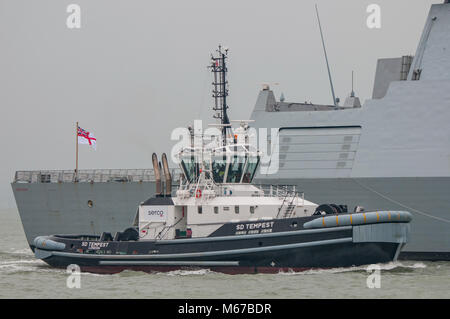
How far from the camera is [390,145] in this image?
3384cm

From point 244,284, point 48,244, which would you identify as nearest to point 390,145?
point 244,284

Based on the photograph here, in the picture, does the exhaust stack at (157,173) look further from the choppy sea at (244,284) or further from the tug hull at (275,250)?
the choppy sea at (244,284)

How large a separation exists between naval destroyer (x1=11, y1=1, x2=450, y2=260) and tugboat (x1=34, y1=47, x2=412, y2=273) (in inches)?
129

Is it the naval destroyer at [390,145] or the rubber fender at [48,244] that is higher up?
the naval destroyer at [390,145]

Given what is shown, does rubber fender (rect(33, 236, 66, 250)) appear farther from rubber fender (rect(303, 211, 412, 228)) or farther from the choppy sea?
rubber fender (rect(303, 211, 412, 228))

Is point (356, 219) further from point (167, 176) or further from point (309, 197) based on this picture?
point (309, 197)


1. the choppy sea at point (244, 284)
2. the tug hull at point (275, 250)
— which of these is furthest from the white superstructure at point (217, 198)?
the choppy sea at point (244, 284)

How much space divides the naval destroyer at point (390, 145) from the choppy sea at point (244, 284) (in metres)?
3.42

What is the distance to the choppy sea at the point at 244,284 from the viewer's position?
→ 23.7 meters

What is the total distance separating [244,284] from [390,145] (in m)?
11.3

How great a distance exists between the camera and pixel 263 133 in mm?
36906

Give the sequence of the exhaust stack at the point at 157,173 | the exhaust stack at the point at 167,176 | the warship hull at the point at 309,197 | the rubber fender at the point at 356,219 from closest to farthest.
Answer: the rubber fender at the point at 356,219
the exhaust stack at the point at 167,176
the exhaust stack at the point at 157,173
the warship hull at the point at 309,197

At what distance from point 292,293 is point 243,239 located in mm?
3929

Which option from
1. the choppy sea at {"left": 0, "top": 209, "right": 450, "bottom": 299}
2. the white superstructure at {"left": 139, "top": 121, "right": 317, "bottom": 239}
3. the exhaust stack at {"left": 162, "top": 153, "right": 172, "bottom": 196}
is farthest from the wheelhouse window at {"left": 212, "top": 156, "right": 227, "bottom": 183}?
the choppy sea at {"left": 0, "top": 209, "right": 450, "bottom": 299}
